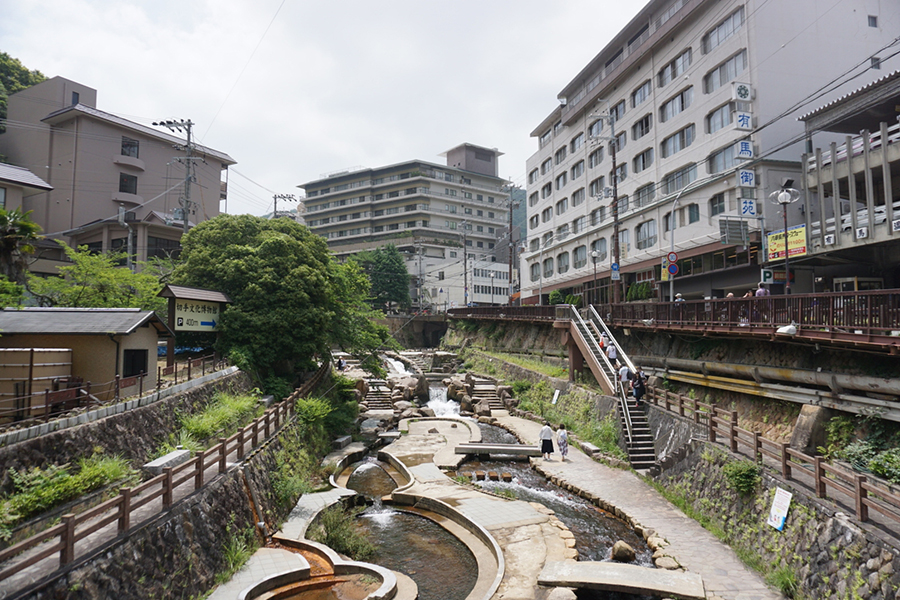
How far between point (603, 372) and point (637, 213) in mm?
19877

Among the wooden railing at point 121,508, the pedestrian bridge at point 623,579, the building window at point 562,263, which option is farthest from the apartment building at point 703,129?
the wooden railing at point 121,508

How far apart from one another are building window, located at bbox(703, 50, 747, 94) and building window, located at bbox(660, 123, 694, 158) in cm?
255

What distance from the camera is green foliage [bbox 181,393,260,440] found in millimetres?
15602

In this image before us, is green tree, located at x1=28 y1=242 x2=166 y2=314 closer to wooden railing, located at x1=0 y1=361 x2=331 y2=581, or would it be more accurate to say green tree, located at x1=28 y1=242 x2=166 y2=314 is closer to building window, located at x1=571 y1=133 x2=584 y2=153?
wooden railing, located at x1=0 y1=361 x2=331 y2=581

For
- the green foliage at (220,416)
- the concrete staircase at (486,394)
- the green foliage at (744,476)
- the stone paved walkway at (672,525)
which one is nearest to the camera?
the stone paved walkway at (672,525)

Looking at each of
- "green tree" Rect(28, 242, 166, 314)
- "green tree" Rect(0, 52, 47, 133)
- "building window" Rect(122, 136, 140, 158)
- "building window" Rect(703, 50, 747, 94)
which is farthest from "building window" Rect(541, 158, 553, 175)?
"green tree" Rect(0, 52, 47, 133)

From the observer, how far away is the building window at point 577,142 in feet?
162

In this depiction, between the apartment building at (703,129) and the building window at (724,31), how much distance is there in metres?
0.08

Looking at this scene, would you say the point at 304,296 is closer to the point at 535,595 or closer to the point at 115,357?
the point at 115,357

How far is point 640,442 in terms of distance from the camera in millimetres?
19984

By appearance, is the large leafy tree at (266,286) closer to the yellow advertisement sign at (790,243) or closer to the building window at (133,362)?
the building window at (133,362)

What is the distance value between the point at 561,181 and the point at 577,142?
15.3 feet

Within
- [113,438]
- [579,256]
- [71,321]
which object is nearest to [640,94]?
[579,256]

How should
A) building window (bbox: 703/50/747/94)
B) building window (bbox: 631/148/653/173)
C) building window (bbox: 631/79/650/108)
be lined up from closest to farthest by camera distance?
1. building window (bbox: 703/50/747/94)
2. building window (bbox: 631/148/653/173)
3. building window (bbox: 631/79/650/108)
